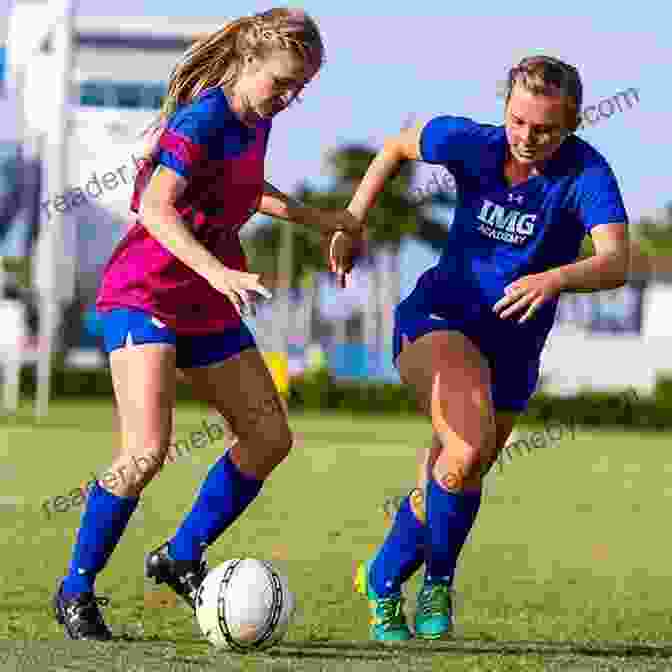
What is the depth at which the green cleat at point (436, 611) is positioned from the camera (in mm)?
6516

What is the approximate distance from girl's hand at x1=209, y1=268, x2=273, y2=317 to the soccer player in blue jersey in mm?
1014

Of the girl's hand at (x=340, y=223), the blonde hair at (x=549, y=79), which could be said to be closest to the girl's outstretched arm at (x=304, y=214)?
the girl's hand at (x=340, y=223)

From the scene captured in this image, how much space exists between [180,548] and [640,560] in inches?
193

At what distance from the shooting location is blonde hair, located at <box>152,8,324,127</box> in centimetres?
599

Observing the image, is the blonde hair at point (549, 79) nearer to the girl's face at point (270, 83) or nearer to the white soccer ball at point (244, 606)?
the girl's face at point (270, 83)

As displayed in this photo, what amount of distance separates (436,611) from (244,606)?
0.92 meters

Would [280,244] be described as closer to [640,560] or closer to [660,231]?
[660,231]

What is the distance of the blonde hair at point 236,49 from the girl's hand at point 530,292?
1.00 m

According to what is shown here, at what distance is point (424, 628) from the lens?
6.55 metres

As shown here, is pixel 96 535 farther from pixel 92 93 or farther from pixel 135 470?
pixel 92 93

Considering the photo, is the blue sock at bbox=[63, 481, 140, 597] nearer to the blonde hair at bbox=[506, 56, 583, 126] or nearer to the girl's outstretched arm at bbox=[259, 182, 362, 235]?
the girl's outstretched arm at bbox=[259, 182, 362, 235]

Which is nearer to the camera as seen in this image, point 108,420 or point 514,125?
point 514,125

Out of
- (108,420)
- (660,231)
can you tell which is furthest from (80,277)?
(660,231)

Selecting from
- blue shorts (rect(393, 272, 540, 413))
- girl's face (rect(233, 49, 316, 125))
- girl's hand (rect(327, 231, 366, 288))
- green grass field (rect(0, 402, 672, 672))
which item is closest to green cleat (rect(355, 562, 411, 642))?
green grass field (rect(0, 402, 672, 672))
